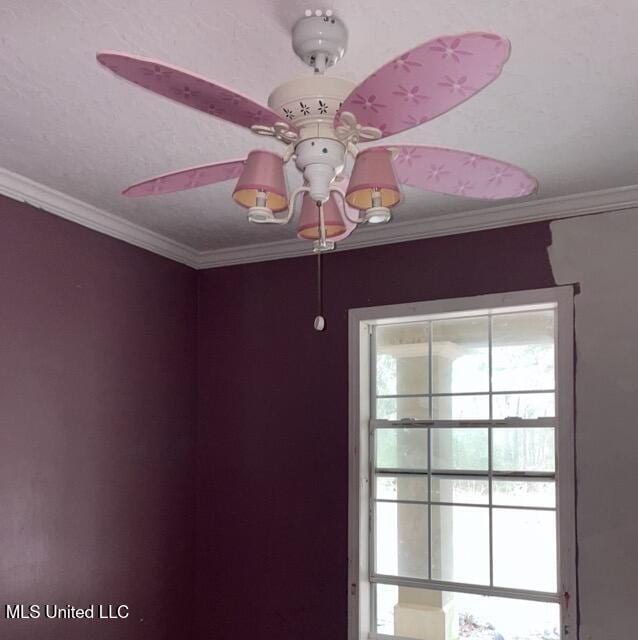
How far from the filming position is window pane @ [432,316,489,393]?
139 inches

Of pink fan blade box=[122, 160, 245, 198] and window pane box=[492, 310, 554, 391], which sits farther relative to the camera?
window pane box=[492, 310, 554, 391]

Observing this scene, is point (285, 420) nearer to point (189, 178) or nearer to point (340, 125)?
point (189, 178)

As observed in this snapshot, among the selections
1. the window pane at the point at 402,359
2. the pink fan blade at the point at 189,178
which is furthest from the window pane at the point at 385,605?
the pink fan blade at the point at 189,178

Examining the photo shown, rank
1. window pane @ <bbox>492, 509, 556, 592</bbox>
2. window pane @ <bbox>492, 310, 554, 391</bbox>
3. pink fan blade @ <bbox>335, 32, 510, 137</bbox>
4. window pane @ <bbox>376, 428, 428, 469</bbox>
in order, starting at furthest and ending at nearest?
window pane @ <bbox>376, 428, 428, 469</bbox>
window pane @ <bbox>492, 310, 554, 391</bbox>
window pane @ <bbox>492, 509, 556, 592</bbox>
pink fan blade @ <bbox>335, 32, 510, 137</bbox>

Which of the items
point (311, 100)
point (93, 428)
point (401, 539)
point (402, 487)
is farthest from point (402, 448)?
point (311, 100)

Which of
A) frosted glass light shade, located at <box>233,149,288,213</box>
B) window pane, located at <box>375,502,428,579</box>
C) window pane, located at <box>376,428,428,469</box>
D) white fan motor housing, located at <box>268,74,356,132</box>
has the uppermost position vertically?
white fan motor housing, located at <box>268,74,356,132</box>

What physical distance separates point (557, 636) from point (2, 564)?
2258 millimetres

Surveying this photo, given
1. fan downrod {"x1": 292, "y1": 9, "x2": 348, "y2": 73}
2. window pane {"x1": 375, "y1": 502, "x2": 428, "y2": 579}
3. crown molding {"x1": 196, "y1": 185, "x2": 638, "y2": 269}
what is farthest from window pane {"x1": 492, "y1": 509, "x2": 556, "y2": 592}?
fan downrod {"x1": 292, "y1": 9, "x2": 348, "y2": 73}

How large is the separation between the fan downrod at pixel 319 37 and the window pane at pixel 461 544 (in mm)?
2255

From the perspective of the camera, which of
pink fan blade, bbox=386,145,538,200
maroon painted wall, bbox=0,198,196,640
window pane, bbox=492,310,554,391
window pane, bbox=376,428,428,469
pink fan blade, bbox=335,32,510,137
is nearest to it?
pink fan blade, bbox=335,32,510,137

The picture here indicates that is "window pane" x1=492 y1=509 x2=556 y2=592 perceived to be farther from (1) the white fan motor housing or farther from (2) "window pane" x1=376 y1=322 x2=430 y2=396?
(1) the white fan motor housing

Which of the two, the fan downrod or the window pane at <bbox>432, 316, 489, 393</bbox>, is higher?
the fan downrod

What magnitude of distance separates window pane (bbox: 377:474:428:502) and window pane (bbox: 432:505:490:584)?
0.10m

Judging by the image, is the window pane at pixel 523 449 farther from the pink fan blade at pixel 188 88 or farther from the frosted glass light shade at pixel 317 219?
the pink fan blade at pixel 188 88
